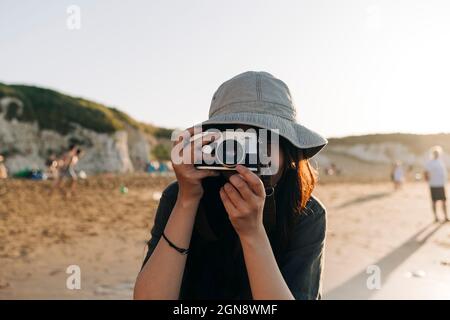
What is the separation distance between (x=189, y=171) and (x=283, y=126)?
416mm

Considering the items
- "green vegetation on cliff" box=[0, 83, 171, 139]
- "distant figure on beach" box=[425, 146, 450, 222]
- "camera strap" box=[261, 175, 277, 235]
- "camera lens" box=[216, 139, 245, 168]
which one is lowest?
"distant figure on beach" box=[425, 146, 450, 222]

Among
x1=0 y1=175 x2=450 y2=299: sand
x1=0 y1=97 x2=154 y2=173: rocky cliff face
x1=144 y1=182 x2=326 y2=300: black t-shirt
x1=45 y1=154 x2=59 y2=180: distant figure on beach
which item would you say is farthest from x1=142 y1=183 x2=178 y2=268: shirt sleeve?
x1=0 y1=97 x2=154 y2=173: rocky cliff face

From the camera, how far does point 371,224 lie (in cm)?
990

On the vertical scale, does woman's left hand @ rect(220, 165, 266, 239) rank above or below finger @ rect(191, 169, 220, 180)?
below

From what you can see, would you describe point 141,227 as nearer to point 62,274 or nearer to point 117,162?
point 62,274

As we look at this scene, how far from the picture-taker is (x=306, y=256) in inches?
72.7

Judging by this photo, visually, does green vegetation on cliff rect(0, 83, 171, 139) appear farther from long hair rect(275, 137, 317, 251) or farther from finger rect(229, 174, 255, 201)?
finger rect(229, 174, 255, 201)

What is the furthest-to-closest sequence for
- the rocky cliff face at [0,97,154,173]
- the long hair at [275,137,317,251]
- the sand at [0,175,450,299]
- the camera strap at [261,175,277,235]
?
the rocky cliff face at [0,97,154,173] → the sand at [0,175,450,299] → the long hair at [275,137,317,251] → the camera strap at [261,175,277,235]

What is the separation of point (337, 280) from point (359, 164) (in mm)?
64824

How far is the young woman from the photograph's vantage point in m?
1.67

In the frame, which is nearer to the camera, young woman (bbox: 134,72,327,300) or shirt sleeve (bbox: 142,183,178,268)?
young woman (bbox: 134,72,327,300)

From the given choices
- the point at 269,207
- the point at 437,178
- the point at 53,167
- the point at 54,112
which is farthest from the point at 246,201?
the point at 54,112

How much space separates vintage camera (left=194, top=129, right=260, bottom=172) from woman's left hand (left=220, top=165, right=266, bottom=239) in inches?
1.8
